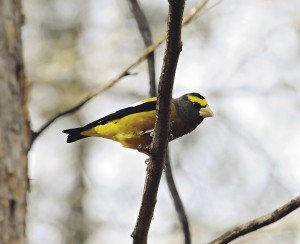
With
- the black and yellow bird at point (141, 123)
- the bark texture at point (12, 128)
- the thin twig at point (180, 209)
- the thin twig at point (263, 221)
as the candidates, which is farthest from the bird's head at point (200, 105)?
the thin twig at point (263, 221)

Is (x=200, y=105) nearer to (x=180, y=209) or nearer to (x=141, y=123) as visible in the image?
(x=141, y=123)

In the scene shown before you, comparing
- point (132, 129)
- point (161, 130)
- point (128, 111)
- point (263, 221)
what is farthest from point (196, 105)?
point (263, 221)

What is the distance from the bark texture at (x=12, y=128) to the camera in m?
2.95

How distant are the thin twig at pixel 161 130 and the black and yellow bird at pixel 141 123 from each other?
4.25 feet

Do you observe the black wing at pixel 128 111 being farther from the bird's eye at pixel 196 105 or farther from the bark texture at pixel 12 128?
the bark texture at pixel 12 128

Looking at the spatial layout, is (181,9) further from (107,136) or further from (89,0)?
(89,0)

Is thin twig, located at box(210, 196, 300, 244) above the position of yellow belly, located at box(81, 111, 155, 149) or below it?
below

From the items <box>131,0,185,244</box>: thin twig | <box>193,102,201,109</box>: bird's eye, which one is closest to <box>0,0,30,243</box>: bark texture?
<box>131,0,185,244</box>: thin twig

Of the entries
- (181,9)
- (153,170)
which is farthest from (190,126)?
(181,9)

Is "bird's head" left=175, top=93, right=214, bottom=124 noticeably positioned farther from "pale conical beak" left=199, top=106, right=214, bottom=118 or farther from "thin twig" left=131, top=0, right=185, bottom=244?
"thin twig" left=131, top=0, right=185, bottom=244

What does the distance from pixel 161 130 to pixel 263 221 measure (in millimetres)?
616

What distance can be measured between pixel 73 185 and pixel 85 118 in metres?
1.42

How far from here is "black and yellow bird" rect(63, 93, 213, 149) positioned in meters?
4.48

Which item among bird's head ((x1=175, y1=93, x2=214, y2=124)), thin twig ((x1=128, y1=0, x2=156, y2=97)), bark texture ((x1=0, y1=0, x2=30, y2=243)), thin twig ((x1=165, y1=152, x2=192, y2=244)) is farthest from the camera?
bird's head ((x1=175, y1=93, x2=214, y2=124))
